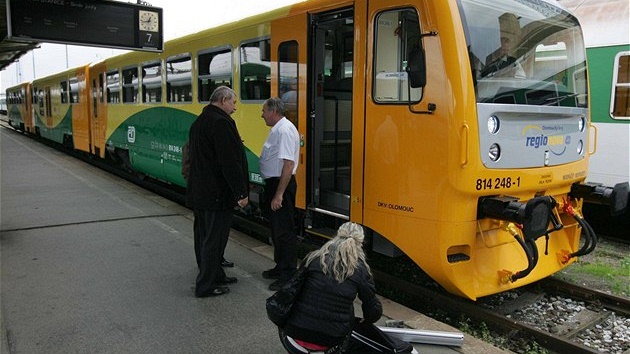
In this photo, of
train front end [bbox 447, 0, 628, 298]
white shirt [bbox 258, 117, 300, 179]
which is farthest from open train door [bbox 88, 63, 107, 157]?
train front end [bbox 447, 0, 628, 298]

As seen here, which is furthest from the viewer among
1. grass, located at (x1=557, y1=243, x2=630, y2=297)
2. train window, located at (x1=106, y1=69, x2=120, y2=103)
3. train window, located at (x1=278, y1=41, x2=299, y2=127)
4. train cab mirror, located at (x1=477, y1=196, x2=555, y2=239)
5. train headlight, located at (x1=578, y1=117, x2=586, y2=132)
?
train window, located at (x1=106, y1=69, x2=120, y2=103)

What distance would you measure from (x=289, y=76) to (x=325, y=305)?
331 centimetres

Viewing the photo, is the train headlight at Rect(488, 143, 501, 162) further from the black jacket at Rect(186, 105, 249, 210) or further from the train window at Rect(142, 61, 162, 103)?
the train window at Rect(142, 61, 162, 103)

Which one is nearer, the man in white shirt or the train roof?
the man in white shirt

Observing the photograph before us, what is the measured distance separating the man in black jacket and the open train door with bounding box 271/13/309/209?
3.79 feet

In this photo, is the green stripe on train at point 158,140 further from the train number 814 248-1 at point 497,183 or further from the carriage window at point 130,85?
the train number 814 248-1 at point 497,183

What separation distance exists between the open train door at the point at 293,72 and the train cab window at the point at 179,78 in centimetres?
246

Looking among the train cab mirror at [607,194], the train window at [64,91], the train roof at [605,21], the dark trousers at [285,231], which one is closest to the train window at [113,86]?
the train window at [64,91]

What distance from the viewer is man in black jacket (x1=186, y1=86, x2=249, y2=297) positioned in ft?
13.5

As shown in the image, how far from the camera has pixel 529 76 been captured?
4.35 metres

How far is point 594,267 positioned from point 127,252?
5.16 metres

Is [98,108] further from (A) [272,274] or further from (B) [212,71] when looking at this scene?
(A) [272,274]

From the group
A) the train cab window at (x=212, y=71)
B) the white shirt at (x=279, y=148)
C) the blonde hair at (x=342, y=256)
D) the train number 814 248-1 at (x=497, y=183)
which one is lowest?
the blonde hair at (x=342, y=256)

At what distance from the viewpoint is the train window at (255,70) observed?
595 cm
